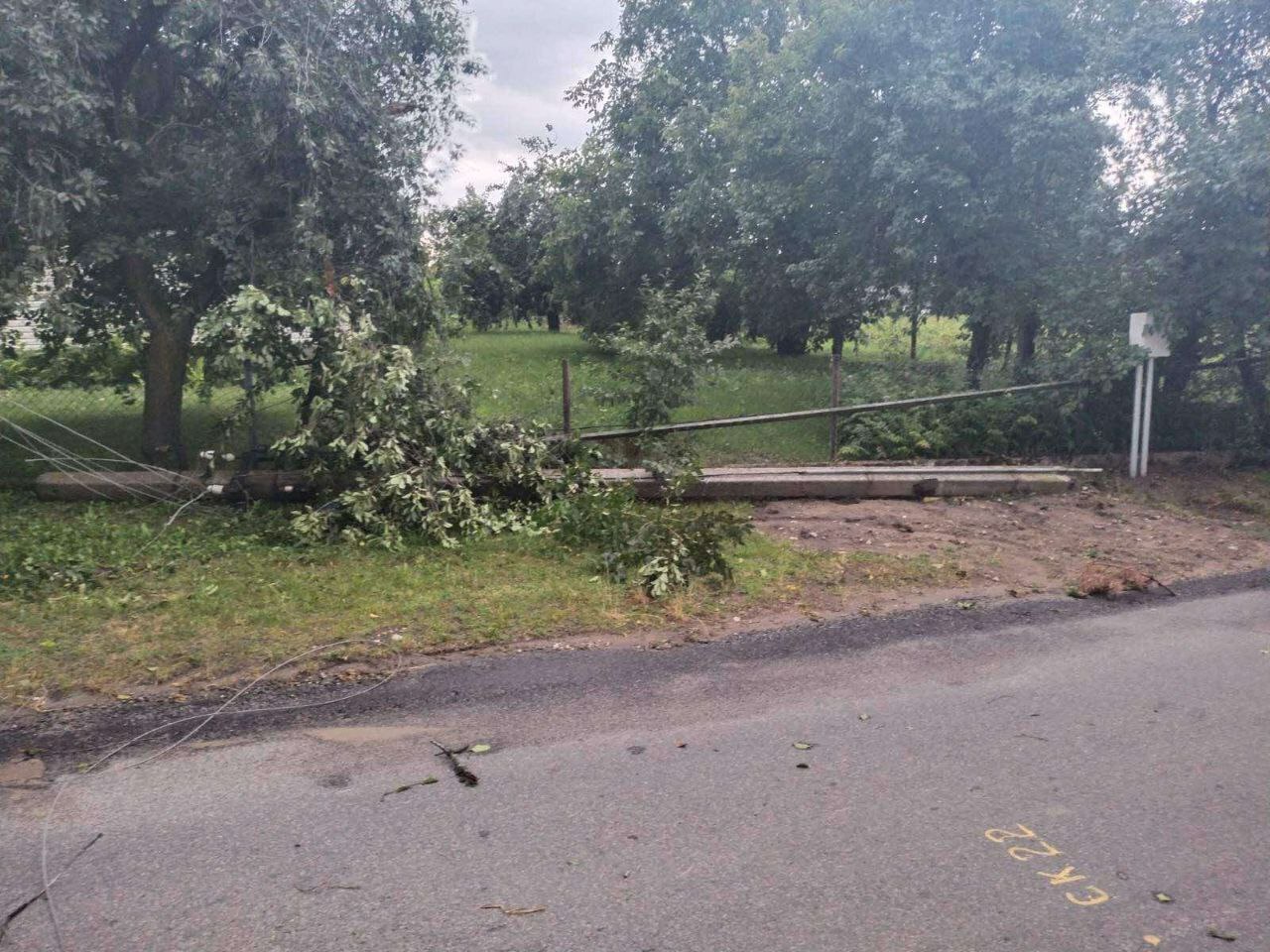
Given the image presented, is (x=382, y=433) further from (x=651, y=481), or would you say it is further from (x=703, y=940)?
(x=703, y=940)

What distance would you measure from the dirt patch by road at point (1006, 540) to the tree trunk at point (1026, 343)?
2593 mm

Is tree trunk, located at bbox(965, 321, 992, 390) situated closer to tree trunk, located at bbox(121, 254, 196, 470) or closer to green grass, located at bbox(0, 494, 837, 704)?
green grass, located at bbox(0, 494, 837, 704)

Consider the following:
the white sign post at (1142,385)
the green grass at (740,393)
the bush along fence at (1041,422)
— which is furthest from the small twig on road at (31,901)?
the white sign post at (1142,385)

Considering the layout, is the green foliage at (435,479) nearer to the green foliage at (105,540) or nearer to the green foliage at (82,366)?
the green foliage at (105,540)

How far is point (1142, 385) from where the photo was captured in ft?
40.5

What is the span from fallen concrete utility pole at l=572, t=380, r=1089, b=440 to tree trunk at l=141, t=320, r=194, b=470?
413 centimetres

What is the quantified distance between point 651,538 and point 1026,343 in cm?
927

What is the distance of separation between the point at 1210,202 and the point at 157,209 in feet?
35.7

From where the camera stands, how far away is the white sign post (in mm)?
11586

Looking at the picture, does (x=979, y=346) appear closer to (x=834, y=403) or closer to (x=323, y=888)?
(x=834, y=403)

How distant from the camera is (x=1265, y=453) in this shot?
12875mm

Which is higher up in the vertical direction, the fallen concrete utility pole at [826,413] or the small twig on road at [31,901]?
the fallen concrete utility pole at [826,413]

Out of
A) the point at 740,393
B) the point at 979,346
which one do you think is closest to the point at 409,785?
the point at 740,393

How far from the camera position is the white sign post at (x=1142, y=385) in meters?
11.6
